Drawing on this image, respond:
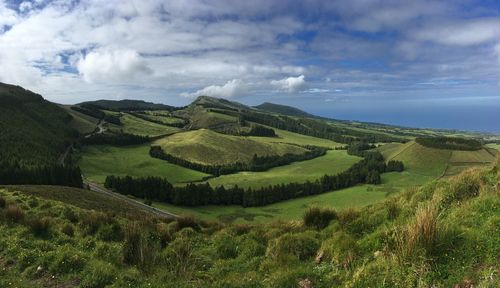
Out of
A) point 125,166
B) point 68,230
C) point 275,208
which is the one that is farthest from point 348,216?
point 125,166

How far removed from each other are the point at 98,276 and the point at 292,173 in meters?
158

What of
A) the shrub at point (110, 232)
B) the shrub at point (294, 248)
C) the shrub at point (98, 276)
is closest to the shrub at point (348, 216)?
the shrub at point (294, 248)

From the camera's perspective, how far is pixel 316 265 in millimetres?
11102

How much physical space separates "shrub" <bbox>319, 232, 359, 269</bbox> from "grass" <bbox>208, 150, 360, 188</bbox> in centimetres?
12987

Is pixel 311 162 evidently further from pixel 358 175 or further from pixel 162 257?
pixel 162 257

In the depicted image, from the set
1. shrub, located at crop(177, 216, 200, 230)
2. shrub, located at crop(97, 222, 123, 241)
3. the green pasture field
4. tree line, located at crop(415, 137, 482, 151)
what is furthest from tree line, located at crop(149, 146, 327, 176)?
shrub, located at crop(97, 222, 123, 241)

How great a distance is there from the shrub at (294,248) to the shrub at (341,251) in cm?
90

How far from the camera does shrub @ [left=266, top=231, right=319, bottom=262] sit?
1240cm

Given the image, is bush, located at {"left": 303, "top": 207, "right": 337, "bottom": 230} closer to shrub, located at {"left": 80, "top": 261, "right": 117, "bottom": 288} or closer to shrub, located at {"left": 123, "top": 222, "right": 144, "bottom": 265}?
shrub, located at {"left": 123, "top": 222, "right": 144, "bottom": 265}

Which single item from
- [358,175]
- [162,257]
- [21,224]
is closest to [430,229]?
[162,257]

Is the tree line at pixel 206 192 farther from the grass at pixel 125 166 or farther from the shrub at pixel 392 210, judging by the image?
the shrub at pixel 392 210

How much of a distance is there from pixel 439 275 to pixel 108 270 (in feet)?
28.9

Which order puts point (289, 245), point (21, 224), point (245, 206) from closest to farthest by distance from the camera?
1. point (289, 245)
2. point (21, 224)
3. point (245, 206)

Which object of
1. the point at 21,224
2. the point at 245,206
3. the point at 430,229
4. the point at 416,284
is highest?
the point at 430,229
